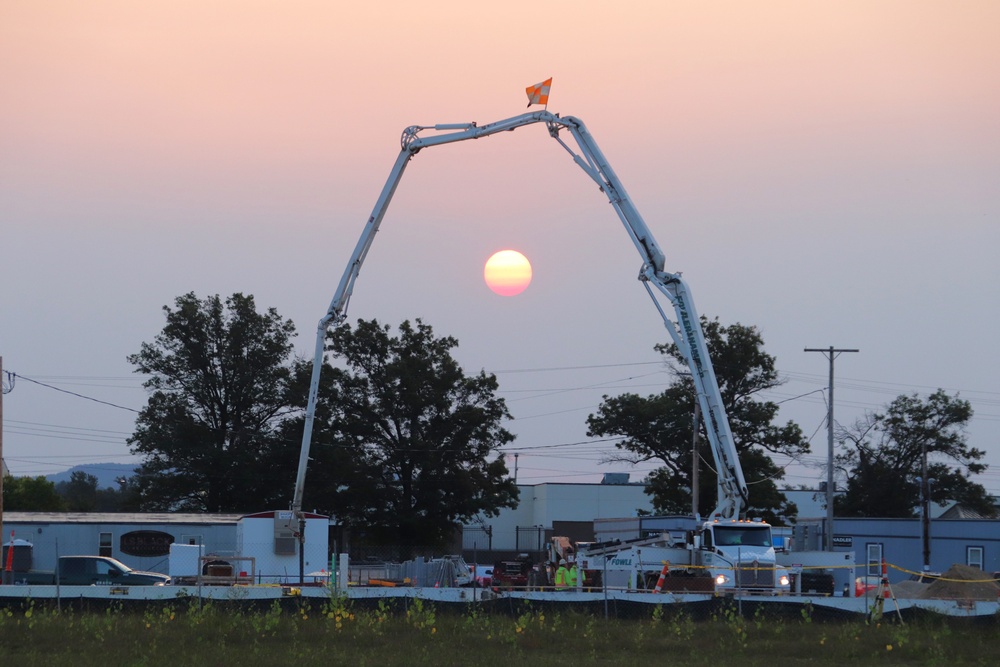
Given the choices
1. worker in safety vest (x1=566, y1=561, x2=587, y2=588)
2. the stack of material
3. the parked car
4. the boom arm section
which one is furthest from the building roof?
the stack of material

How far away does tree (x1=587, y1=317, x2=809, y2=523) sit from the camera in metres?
66.8

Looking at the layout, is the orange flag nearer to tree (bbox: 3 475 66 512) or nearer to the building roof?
the building roof

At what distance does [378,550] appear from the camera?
64312 millimetres

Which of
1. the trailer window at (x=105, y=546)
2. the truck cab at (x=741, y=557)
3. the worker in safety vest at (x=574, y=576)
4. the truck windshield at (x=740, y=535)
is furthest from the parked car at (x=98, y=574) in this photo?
the truck windshield at (x=740, y=535)

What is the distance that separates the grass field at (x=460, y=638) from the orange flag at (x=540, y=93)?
56.6 feet

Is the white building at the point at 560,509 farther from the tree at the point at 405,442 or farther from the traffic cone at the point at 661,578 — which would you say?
the traffic cone at the point at 661,578

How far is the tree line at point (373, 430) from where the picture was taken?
6544cm

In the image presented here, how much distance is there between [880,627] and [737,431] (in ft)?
146

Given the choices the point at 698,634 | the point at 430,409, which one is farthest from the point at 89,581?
the point at 430,409

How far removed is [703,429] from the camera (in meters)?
69.1

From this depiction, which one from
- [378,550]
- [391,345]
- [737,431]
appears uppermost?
[391,345]

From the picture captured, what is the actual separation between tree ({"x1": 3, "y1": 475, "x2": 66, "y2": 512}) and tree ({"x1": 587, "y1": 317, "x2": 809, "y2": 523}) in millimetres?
41807

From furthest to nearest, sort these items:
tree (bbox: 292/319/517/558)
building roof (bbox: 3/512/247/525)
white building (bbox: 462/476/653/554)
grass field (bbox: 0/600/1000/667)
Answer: white building (bbox: 462/476/653/554) → tree (bbox: 292/319/517/558) → building roof (bbox: 3/512/247/525) → grass field (bbox: 0/600/1000/667)

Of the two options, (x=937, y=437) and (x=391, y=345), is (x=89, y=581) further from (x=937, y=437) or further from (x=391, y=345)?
(x=937, y=437)
